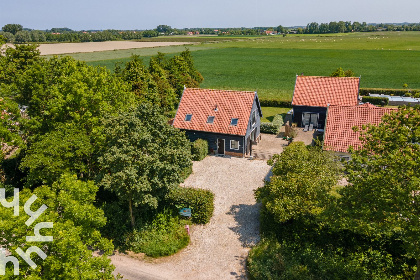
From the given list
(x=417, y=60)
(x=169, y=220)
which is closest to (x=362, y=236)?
(x=169, y=220)

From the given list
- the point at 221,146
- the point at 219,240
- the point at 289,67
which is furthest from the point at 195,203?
the point at 289,67

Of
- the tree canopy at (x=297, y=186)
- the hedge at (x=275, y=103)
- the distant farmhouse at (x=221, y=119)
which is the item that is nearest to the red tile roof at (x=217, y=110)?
the distant farmhouse at (x=221, y=119)

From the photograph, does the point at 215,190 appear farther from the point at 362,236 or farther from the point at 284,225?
the point at 362,236

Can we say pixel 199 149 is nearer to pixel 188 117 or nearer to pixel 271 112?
pixel 188 117

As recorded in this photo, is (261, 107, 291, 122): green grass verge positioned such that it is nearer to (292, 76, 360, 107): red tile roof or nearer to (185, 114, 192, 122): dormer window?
(292, 76, 360, 107): red tile roof

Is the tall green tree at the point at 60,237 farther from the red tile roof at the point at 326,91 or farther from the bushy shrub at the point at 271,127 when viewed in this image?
the red tile roof at the point at 326,91

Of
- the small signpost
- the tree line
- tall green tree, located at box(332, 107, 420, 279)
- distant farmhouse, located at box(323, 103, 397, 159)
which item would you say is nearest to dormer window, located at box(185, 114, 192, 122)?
the small signpost
